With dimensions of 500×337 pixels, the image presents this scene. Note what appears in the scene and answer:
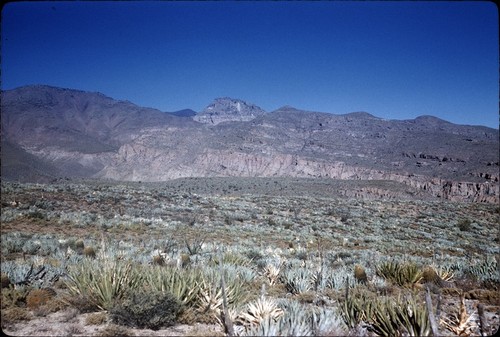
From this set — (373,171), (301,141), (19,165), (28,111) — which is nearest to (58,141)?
(28,111)

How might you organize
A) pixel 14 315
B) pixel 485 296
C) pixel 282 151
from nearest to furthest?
pixel 14 315 < pixel 485 296 < pixel 282 151

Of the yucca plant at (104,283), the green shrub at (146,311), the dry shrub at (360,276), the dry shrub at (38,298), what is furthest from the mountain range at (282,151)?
the green shrub at (146,311)

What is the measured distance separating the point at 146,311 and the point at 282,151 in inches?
4825

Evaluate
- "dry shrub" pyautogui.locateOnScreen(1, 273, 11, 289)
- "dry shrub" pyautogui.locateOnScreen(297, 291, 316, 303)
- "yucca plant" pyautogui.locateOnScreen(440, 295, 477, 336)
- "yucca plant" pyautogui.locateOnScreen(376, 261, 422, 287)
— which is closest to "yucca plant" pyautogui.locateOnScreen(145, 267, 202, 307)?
"dry shrub" pyautogui.locateOnScreen(297, 291, 316, 303)

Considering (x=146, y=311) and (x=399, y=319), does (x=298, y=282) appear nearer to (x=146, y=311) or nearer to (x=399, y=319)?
(x=399, y=319)

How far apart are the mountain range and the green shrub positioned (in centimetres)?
7916

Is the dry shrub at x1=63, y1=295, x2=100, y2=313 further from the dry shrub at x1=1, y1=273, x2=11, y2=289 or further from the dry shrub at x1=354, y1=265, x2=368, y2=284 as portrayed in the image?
the dry shrub at x1=354, y1=265, x2=368, y2=284

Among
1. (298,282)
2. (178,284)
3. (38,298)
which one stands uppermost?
(178,284)

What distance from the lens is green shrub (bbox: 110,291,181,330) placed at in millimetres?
5312

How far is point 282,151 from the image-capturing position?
416 ft

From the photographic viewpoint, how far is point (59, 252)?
11.3 meters

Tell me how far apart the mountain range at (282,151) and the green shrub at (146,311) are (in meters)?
79.2

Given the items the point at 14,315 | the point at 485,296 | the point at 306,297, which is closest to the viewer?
the point at 14,315

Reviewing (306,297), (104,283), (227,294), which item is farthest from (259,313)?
(104,283)
